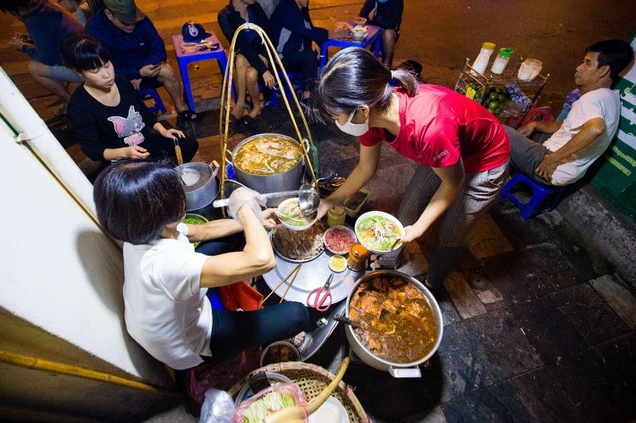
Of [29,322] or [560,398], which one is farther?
[560,398]

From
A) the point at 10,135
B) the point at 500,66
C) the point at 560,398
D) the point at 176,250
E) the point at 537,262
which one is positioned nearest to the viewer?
the point at 10,135

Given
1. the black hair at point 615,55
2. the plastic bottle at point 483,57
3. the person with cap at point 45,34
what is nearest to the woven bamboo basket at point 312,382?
the black hair at point 615,55

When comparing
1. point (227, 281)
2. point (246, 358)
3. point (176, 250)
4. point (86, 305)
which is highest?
point (176, 250)

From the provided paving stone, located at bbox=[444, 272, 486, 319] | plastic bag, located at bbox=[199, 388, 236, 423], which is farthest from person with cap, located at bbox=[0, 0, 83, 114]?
paving stone, located at bbox=[444, 272, 486, 319]

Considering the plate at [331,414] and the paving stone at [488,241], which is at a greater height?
the plate at [331,414]

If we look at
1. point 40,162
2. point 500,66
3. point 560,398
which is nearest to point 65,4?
point 40,162

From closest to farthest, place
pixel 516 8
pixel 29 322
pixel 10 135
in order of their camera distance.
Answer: pixel 29 322 → pixel 10 135 → pixel 516 8

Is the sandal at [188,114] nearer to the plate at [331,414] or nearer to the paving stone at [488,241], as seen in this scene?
the paving stone at [488,241]

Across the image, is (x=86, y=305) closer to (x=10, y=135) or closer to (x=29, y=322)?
(x=29, y=322)

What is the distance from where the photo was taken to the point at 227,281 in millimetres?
1540

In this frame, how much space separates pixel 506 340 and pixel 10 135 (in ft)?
12.8

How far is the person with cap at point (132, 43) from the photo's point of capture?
399 cm

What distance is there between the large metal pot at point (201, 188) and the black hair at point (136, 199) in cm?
125

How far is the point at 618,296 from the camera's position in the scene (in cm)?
316
